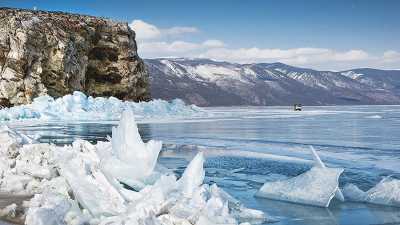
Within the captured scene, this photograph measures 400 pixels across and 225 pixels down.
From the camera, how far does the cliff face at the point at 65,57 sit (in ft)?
126

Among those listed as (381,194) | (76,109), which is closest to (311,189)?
(381,194)

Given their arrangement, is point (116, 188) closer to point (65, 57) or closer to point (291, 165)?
point (291, 165)

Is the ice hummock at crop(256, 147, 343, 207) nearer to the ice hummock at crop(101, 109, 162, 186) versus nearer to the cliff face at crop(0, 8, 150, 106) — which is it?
the ice hummock at crop(101, 109, 162, 186)

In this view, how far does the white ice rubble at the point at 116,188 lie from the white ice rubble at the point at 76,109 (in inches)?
954

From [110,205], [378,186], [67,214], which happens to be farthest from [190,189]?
[378,186]

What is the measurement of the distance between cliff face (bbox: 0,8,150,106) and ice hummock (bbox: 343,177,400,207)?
34.8 meters

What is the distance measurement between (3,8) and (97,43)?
9.67 m

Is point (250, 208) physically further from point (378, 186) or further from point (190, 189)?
point (378, 186)

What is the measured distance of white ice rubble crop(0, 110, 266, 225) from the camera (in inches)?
182

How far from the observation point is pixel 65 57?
135 feet

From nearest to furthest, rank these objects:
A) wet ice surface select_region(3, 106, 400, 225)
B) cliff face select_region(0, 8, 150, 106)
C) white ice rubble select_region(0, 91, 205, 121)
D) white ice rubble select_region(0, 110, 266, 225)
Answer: white ice rubble select_region(0, 110, 266, 225)
wet ice surface select_region(3, 106, 400, 225)
white ice rubble select_region(0, 91, 205, 121)
cliff face select_region(0, 8, 150, 106)

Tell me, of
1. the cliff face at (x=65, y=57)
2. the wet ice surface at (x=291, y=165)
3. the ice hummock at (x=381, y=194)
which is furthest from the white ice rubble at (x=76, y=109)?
the ice hummock at (x=381, y=194)

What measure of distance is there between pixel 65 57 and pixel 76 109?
9349 mm

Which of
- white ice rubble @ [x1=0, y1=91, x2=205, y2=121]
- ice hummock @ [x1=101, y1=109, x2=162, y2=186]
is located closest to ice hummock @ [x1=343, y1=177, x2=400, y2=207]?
ice hummock @ [x1=101, y1=109, x2=162, y2=186]
